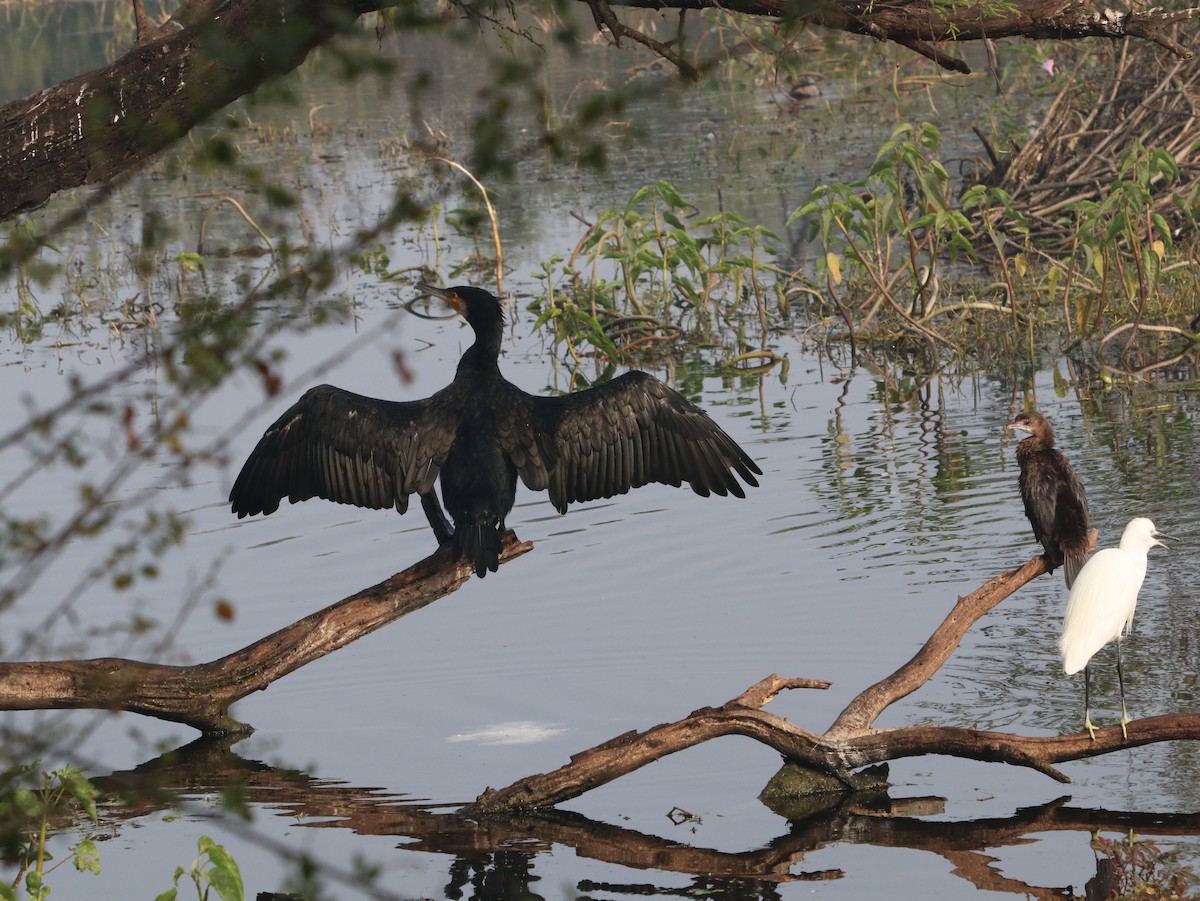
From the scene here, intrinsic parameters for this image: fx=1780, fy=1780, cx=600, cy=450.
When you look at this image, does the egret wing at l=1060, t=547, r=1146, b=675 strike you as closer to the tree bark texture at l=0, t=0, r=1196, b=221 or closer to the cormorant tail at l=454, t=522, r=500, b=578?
the tree bark texture at l=0, t=0, r=1196, b=221

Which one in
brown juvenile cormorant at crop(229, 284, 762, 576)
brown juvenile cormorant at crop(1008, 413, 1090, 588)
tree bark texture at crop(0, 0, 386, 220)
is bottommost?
brown juvenile cormorant at crop(1008, 413, 1090, 588)

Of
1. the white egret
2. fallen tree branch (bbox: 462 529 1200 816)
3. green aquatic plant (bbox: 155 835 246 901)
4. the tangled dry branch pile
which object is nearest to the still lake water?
fallen tree branch (bbox: 462 529 1200 816)

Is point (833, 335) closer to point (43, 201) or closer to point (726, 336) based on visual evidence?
point (726, 336)

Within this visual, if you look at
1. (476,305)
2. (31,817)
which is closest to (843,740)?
(476,305)

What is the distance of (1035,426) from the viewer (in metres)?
5.68

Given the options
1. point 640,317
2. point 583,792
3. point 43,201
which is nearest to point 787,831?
point 583,792

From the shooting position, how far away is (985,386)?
33.5ft

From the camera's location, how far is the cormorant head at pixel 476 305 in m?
5.96

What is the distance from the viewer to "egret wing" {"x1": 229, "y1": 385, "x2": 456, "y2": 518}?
5734 millimetres

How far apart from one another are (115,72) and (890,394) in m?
6.99

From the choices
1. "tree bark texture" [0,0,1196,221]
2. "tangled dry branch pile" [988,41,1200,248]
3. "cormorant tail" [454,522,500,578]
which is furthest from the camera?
"tangled dry branch pile" [988,41,1200,248]

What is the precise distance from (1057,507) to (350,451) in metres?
2.24

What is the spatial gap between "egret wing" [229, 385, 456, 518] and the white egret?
2017mm

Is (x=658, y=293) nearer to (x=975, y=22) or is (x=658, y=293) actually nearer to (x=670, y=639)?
(x=670, y=639)
